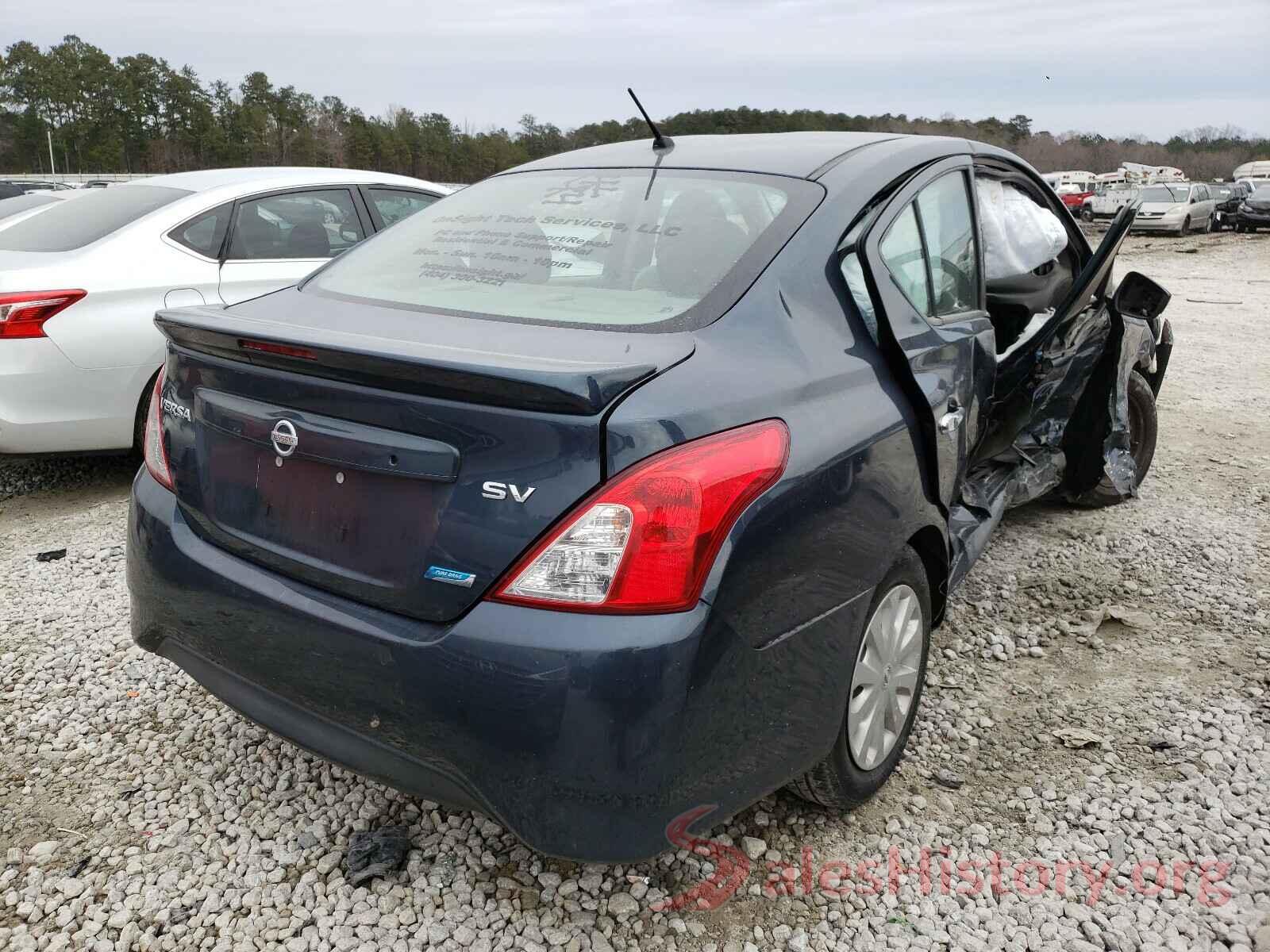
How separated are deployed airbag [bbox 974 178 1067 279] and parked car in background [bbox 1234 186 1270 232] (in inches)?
1085

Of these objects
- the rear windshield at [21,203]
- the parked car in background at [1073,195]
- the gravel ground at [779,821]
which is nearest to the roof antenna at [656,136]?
the gravel ground at [779,821]

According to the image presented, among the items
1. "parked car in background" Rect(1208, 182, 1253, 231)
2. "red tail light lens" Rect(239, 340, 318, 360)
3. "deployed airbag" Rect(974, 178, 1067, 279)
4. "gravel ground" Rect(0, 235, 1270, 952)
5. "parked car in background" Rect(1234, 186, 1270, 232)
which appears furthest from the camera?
"parked car in background" Rect(1208, 182, 1253, 231)

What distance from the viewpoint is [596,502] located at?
65.4 inches

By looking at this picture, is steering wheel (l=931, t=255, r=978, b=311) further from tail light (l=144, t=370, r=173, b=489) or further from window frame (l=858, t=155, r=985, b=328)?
tail light (l=144, t=370, r=173, b=489)

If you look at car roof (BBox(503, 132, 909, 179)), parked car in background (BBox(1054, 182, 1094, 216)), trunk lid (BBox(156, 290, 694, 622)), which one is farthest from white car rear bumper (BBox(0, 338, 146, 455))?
parked car in background (BBox(1054, 182, 1094, 216))

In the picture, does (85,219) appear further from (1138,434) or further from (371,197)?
(1138,434)

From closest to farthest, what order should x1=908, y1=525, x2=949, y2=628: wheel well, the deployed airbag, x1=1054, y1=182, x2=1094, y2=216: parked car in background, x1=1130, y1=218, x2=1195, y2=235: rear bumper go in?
x1=908, y1=525, x2=949, y2=628: wheel well < the deployed airbag < x1=1130, y1=218, x2=1195, y2=235: rear bumper < x1=1054, y1=182, x2=1094, y2=216: parked car in background

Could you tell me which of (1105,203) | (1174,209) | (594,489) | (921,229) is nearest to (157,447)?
(594,489)

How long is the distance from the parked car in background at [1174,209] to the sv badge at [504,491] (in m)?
29.3

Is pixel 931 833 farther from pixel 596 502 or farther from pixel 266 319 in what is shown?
pixel 266 319

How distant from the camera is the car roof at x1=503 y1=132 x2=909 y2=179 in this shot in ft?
8.45

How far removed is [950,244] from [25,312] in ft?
12.7

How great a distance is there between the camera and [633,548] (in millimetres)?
1659

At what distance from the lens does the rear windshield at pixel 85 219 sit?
4774 mm
